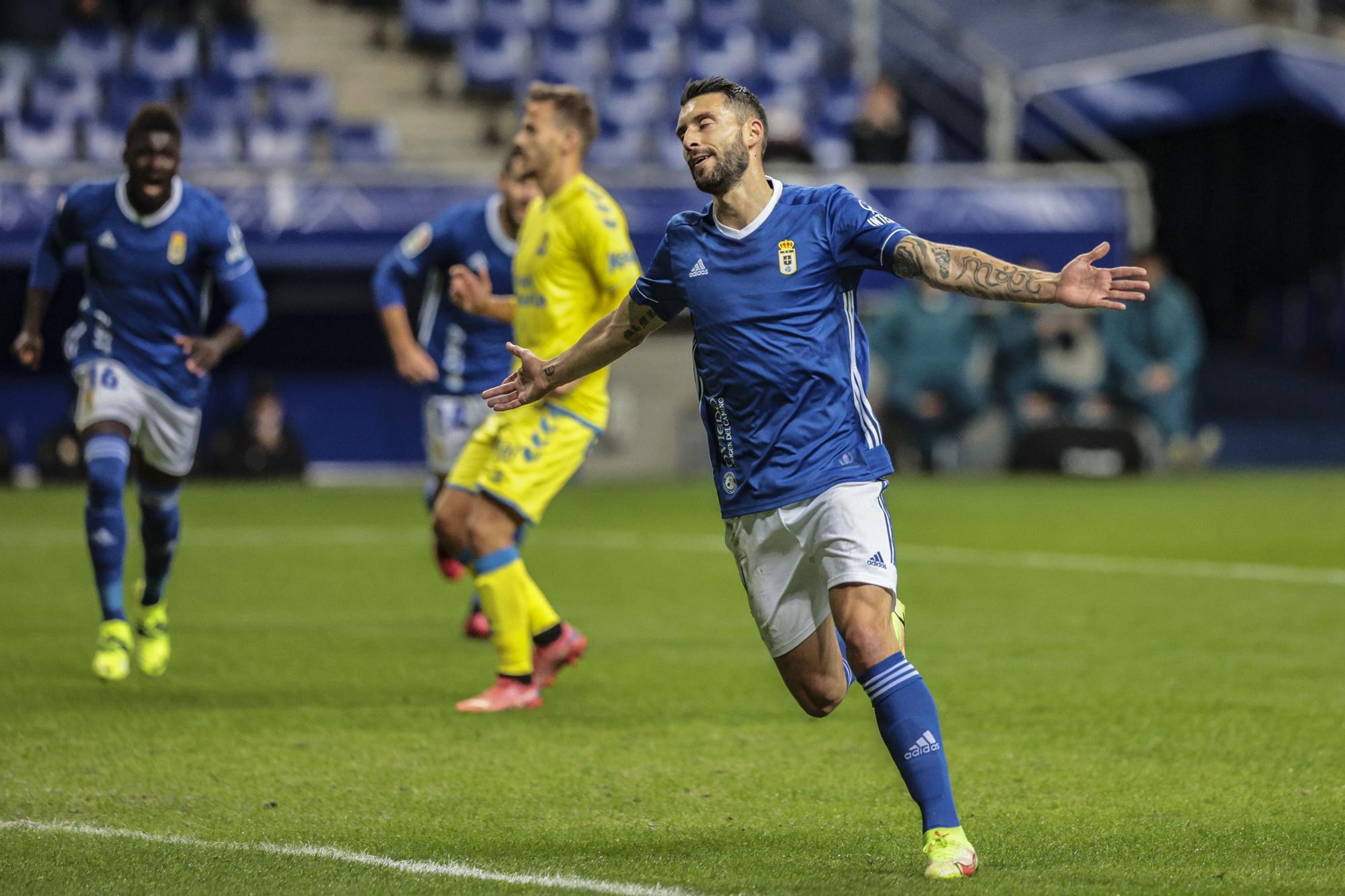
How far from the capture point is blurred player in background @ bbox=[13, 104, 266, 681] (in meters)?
8.35

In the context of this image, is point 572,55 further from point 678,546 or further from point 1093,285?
point 1093,285

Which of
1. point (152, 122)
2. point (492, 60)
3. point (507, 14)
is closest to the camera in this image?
point (152, 122)

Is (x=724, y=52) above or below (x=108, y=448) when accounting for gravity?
above

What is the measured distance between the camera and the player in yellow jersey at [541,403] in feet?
25.3

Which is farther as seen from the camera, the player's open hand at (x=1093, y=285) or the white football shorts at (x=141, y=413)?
the white football shorts at (x=141, y=413)

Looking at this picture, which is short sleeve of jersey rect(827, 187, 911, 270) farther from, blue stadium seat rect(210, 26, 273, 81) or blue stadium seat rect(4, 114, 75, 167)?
blue stadium seat rect(210, 26, 273, 81)

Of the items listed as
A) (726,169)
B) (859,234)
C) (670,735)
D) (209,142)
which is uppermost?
(209,142)

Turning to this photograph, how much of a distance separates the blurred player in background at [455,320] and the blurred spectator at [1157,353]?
40.0 ft

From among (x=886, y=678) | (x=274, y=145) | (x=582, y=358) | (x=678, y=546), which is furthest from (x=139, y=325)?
(x=274, y=145)

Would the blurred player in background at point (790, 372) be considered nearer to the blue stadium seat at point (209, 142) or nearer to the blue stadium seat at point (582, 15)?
the blue stadium seat at point (209, 142)

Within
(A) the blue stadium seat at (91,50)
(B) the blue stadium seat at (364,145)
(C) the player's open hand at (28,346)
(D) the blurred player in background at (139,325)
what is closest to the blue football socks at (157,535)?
(D) the blurred player in background at (139,325)

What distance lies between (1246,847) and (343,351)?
17.1 metres

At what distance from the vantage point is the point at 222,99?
21.4m

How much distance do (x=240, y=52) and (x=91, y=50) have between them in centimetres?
166
